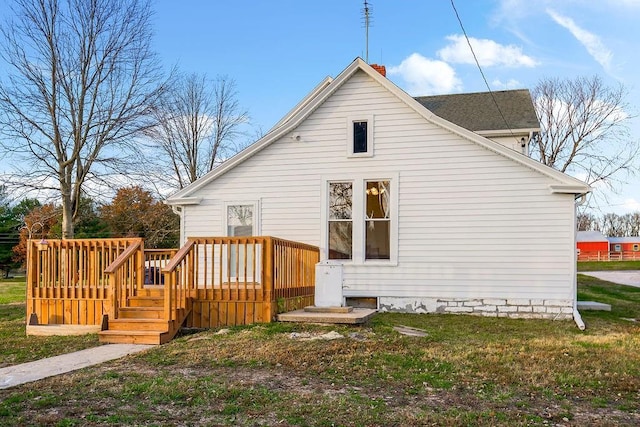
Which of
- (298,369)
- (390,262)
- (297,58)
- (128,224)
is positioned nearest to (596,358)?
(298,369)

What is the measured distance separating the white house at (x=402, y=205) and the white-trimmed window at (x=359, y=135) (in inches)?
0.9

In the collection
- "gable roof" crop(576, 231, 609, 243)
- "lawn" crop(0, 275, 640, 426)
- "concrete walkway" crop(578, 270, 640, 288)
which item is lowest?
"concrete walkway" crop(578, 270, 640, 288)

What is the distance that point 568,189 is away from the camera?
1098cm

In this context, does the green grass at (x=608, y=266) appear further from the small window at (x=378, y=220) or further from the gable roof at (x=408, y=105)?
the small window at (x=378, y=220)

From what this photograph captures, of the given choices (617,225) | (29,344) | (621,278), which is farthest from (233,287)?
(617,225)

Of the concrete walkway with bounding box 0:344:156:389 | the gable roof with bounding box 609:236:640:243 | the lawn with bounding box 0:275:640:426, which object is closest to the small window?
the lawn with bounding box 0:275:640:426

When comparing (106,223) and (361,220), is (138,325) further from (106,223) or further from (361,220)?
(106,223)

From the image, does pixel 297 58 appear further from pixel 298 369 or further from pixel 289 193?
pixel 298 369

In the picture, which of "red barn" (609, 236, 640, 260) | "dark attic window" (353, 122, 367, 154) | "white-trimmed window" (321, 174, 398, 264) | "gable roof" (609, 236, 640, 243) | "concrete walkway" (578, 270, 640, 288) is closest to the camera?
"white-trimmed window" (321, 174, 398, 264)

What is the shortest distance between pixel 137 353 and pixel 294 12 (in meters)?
9.95

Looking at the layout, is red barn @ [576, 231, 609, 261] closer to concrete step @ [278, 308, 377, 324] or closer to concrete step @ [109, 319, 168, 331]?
concrete step @ [278, 308, 377, 324]

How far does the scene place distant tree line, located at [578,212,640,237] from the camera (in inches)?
3228

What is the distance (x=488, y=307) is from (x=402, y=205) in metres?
2.75

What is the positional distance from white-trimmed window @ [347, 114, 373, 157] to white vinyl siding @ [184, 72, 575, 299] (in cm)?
12
